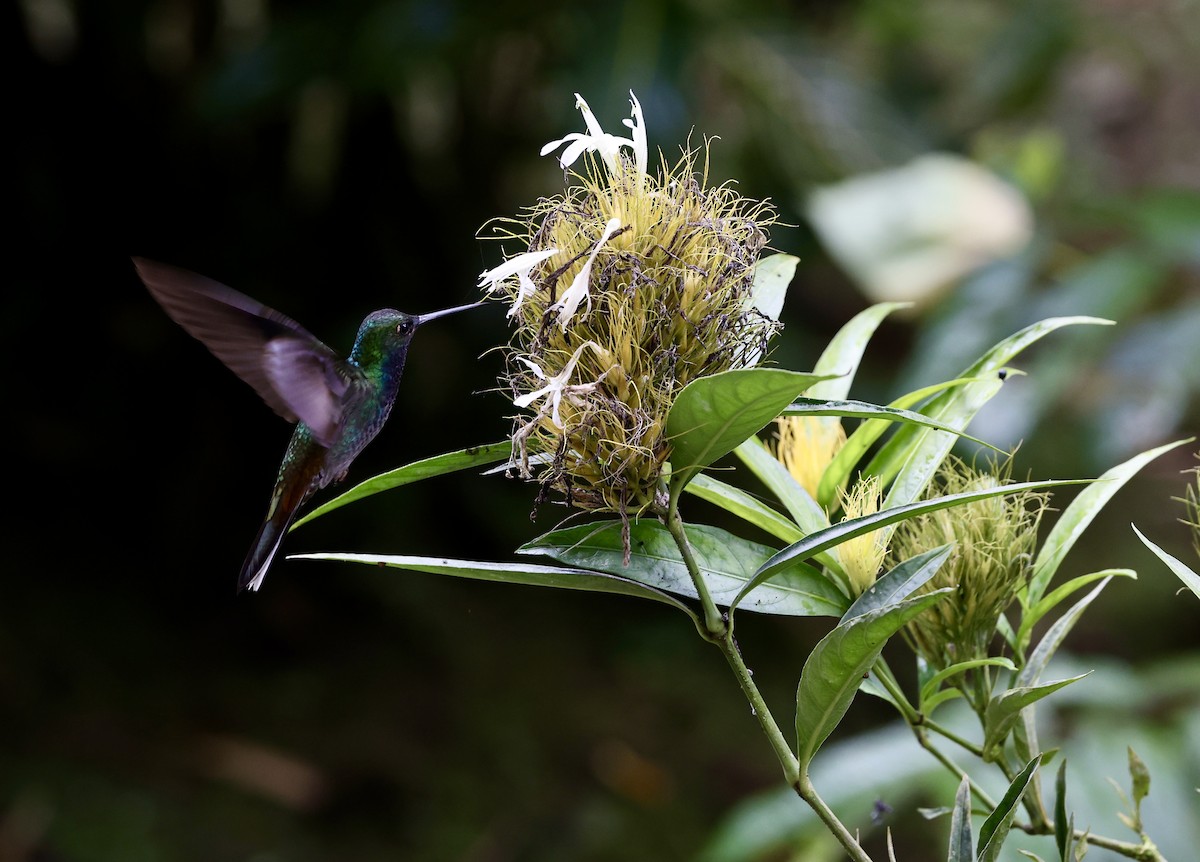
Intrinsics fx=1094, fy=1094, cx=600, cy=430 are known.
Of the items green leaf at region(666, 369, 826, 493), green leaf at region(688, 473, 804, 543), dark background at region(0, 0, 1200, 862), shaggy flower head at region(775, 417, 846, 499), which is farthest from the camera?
dark background at region(0, 0, 1200, 862)

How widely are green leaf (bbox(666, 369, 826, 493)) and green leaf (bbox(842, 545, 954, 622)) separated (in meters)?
0.09

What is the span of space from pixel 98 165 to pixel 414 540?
1.10 metres

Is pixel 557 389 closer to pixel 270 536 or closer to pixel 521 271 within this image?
pixel 521 271

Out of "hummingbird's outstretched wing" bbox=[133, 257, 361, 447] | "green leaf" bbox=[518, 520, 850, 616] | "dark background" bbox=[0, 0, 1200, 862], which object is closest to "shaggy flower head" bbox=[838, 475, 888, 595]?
"green leaf" bbox=[518, 520, 850, 616]

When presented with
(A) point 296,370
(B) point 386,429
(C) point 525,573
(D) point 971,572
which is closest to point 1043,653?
(D) point 971,572

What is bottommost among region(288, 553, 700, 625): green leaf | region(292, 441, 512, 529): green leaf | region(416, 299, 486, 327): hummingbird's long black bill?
region(288, 553, 700, 625): green leaf

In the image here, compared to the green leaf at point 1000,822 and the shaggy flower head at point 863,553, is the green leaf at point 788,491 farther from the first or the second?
the green leaf at point 1000,822

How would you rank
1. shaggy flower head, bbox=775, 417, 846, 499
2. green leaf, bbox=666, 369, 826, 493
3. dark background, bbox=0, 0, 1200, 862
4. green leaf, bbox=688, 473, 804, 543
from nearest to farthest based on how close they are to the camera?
1. green leaf, bbox=666, 369, 826, 493
2. green leaf, bbox=688, 473, 804, 543
3. shaggy flower head, bbox=775, 417, 846, 499
4. dark background, bbox=0, 0, 1200, 862

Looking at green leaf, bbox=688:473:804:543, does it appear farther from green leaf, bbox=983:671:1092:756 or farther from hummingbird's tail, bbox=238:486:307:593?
hummingbird's tail, bbox=238:486:307:593

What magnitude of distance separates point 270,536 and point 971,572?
0.47 meters

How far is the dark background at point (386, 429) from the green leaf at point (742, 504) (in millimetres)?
1500

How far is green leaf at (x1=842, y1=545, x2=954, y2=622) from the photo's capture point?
440mm

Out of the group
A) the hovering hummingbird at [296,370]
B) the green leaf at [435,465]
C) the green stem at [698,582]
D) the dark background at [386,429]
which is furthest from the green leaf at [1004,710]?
the dark background at [386,429]

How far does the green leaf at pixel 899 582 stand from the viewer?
440mm
